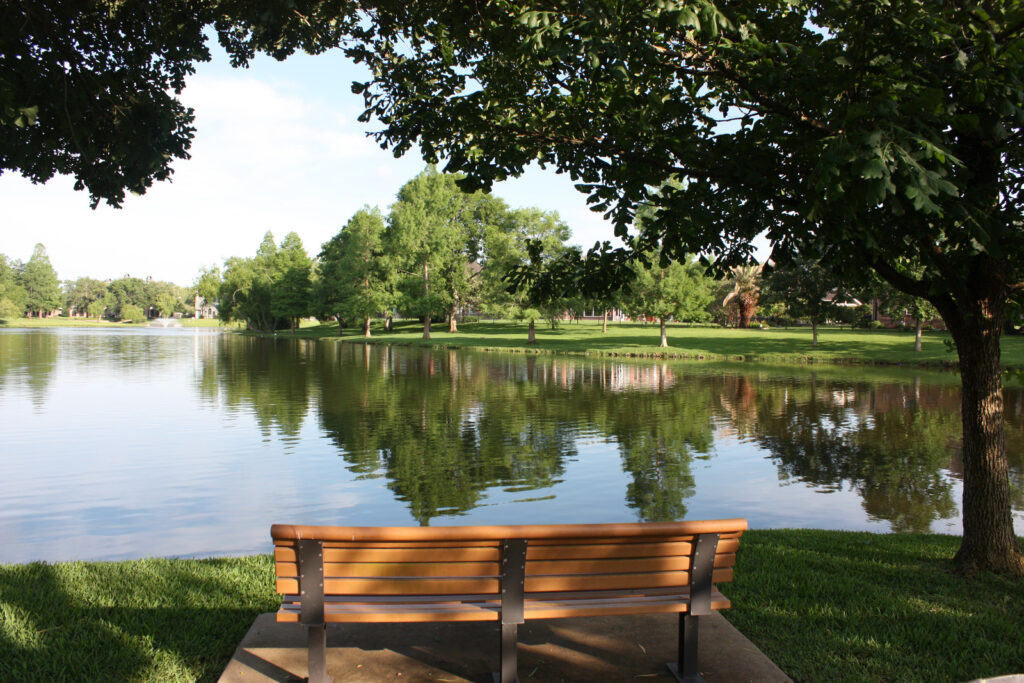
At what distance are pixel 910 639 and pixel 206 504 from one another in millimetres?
8083

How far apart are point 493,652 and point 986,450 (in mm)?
4294

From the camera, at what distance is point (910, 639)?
4.55 metres

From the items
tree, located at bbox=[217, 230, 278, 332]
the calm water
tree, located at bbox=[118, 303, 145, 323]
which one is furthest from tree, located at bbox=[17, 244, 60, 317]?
the calm water

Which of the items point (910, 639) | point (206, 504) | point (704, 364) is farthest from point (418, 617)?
point (704, 364)

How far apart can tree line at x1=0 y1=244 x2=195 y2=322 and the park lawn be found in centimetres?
14884

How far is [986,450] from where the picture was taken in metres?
5.87

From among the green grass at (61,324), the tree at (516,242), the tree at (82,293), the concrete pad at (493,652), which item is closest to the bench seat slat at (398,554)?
the concrete pad at (493,652)

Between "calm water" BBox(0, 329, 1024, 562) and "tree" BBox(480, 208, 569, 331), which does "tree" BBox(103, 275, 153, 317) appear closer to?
"tree" BBox(480, 208, 569, 331)

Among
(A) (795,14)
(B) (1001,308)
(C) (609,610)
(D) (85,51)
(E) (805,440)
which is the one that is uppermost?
(D) (85,51)

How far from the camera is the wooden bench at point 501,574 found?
3615 mm

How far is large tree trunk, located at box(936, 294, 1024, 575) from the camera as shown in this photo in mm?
5801

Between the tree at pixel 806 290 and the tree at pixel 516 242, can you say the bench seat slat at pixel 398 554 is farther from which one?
the tree at pixel 516 242

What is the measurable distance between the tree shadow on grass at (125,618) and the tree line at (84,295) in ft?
487

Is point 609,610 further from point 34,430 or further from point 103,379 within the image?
point 103,379
